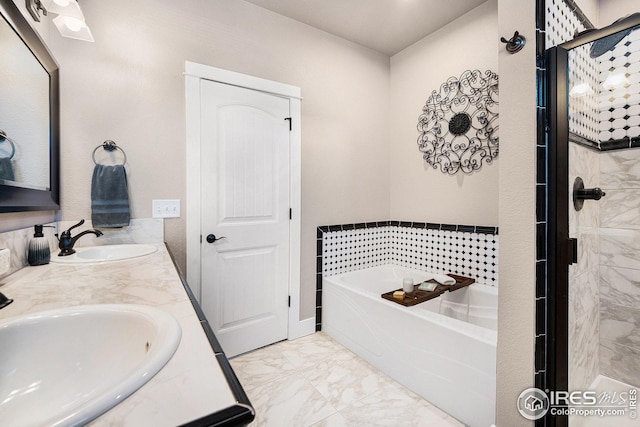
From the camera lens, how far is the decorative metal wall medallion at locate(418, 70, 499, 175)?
228 cm

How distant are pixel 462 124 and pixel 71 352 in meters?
2.74

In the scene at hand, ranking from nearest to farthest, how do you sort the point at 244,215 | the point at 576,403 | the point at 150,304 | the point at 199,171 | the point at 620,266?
1. the point at 150,304
2. the point at 576,403
3. the point at 620,266
4. the point at 199,171
5. the point at 244,215

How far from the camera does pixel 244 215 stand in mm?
2299

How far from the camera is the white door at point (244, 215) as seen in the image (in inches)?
84.4

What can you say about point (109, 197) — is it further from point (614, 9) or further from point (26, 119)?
point (614, 9)

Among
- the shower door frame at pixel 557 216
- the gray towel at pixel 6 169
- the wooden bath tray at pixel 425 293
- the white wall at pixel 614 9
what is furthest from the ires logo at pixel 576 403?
the gray towel at pixel 6 169

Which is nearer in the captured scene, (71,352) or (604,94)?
(71,352)

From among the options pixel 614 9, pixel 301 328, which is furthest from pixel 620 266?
pixel 301 328

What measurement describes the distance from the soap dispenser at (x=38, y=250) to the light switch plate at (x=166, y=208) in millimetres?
644

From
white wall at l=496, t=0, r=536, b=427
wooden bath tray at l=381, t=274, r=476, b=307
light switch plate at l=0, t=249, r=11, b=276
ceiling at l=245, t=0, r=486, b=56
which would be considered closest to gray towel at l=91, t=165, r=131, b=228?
light switch plate at l=0, t=249, r=11, b=276

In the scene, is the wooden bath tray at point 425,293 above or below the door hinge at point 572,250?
below

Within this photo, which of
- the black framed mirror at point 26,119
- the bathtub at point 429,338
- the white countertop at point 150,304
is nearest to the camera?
the white countertop at point 150,304

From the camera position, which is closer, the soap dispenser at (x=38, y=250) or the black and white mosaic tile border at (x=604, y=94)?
the soap dispenser at (x=38, y=250)

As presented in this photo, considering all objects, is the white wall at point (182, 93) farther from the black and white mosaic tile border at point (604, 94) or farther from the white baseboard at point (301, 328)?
the black and white mosaic tile border at point (604, 94)
